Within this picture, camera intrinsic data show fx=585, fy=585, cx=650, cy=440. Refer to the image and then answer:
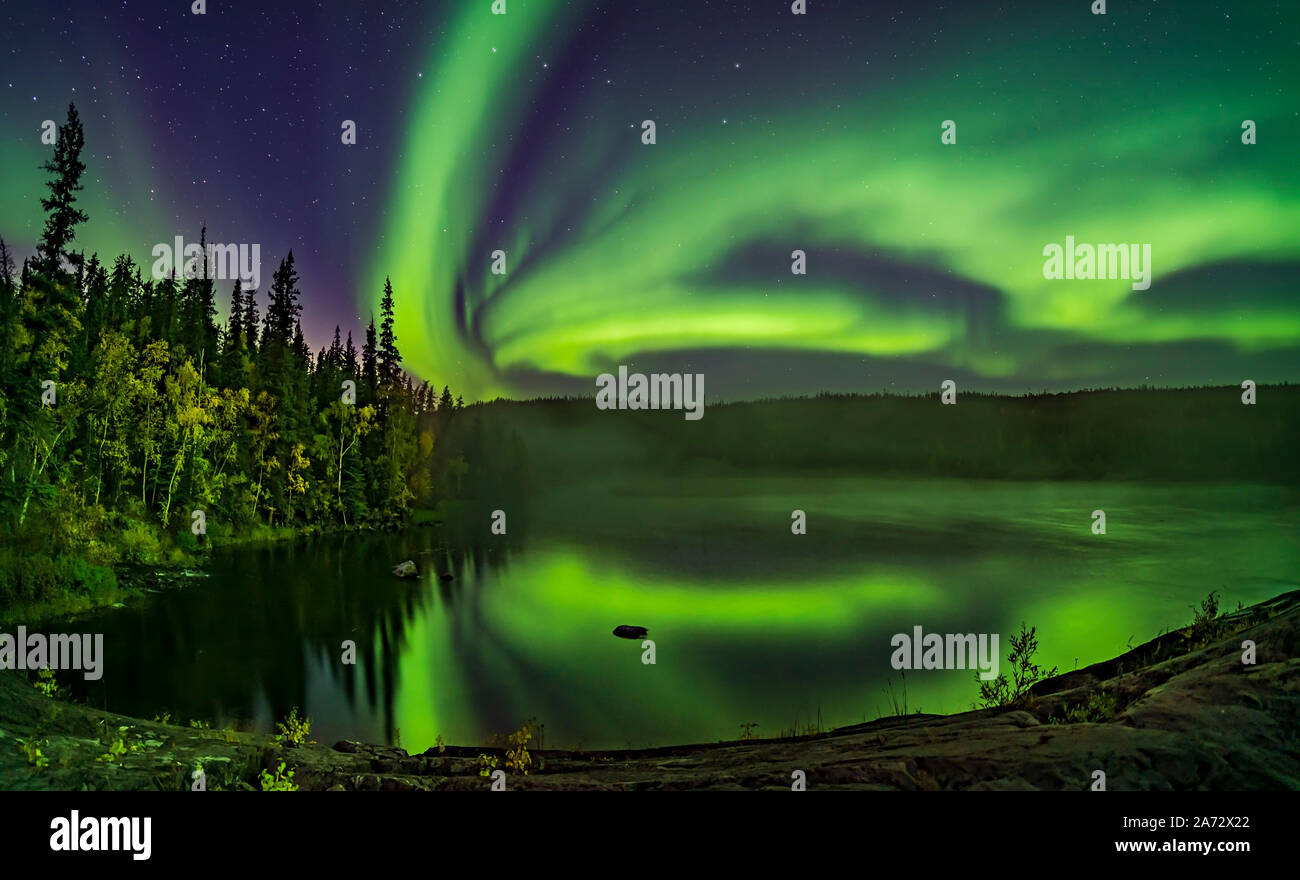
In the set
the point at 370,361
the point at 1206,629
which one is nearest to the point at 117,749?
the point at 1206,629

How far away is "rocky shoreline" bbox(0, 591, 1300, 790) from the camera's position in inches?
270

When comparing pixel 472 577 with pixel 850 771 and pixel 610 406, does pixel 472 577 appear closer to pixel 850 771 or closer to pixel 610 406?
pixel 610 406

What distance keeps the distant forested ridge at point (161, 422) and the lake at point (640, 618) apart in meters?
4.46

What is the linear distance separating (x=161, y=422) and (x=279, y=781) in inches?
1592

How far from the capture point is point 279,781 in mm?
7660

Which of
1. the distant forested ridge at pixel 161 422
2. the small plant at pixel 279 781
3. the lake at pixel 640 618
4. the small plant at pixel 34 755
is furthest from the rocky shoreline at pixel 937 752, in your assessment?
the distant forested ridge at pixel 161 422

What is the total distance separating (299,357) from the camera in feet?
190

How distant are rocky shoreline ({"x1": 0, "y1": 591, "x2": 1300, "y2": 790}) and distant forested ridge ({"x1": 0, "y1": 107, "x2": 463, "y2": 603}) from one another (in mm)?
21816

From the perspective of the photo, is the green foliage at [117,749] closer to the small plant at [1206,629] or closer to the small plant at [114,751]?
the small plant at [114,751]

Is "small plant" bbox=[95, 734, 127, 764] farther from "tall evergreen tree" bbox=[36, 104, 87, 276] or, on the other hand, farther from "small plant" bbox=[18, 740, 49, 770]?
"tall evergreen tree" bbox=[36, 104, 87, 276]

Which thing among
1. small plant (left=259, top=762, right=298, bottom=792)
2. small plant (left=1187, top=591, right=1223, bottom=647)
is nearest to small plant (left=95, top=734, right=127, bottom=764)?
small plant (left=259, top=762, right=298, bottom=792)

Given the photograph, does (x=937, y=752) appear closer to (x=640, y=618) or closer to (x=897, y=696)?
(x=897, y=696)
